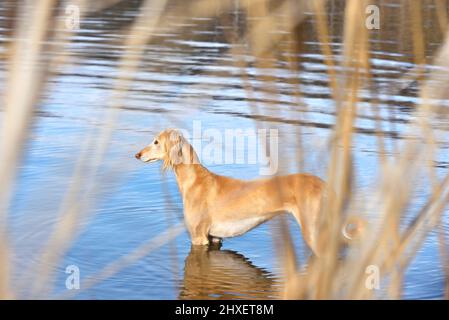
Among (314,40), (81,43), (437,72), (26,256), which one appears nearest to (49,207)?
A: (26,256)

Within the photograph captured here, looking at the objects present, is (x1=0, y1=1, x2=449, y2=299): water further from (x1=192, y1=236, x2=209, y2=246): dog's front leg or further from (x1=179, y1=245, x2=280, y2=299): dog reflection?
(x1=192, y1=236, x2=209, y2=246): dog's front leg

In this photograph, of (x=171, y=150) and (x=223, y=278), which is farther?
(x=171, y=150)

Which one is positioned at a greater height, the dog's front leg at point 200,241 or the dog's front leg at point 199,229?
the dog's front leg at point 199,229

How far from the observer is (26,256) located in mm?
6633

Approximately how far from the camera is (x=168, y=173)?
348 inches

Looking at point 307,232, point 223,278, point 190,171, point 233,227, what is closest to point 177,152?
point 190,171

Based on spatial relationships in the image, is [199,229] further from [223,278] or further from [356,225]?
[356,225]

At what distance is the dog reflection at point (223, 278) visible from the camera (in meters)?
6.37

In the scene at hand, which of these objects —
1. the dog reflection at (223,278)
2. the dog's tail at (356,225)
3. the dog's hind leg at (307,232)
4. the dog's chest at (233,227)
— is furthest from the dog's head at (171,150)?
the dog's tail at (356,225)

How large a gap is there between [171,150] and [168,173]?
143cm

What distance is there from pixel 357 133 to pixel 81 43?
784cm

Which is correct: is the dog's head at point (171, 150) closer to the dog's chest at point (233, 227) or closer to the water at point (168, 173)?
the water at point (168, 173)

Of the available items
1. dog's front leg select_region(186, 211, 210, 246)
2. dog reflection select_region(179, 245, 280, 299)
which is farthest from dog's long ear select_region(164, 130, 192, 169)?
dog reflection select_region(179, 245, 280, 299)

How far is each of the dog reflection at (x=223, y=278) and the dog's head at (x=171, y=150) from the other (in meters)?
0.73
